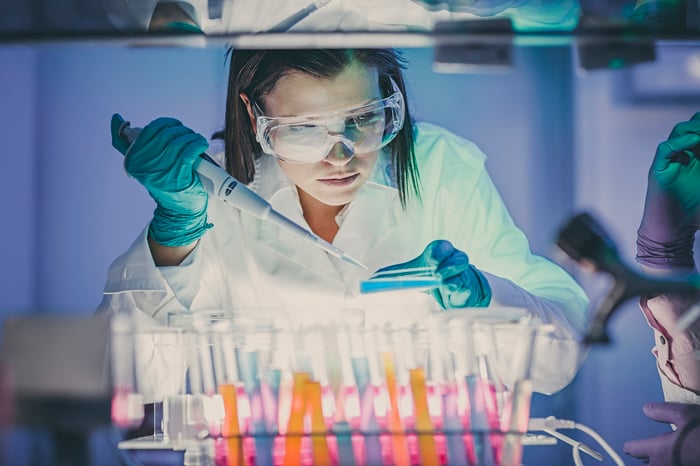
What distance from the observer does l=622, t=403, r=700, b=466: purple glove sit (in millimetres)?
1618

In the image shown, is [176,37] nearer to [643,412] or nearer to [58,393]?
[58,393]

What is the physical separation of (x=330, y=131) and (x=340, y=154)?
90 millimetres

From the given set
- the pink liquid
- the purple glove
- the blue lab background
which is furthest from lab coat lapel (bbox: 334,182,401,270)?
the purple glove

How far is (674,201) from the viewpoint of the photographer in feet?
6.24

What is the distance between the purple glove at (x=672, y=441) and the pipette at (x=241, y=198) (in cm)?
81

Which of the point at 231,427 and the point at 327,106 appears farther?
the point at 327,106

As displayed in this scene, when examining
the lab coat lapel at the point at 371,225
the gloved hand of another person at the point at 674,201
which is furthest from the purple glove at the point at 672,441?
the lab coat lapel at the point at 371,225

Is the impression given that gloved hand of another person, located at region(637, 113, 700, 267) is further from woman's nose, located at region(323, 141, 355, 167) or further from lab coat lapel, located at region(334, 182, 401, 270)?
woman's nose, located at region(323, 141, 355, 167)

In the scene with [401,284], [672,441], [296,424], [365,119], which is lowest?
[672,441]

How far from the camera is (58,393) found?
1.31 meters

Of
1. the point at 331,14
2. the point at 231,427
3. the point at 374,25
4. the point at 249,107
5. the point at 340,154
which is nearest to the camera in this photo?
the point at 231,427

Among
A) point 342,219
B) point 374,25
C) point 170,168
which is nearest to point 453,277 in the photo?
point 342,219

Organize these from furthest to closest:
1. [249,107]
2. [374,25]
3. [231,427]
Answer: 1. [249,107]
2. [374,25]
3. [231,427]

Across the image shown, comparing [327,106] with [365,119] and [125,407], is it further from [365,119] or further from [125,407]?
[125,407]
